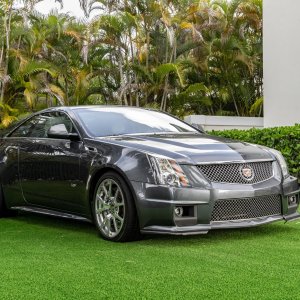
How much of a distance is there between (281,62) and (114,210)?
10698 millimetres

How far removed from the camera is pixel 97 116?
7.63 meters

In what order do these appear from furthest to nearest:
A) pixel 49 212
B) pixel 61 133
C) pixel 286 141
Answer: pixel 286 141 < pixel 49 212 < pixel 61 133

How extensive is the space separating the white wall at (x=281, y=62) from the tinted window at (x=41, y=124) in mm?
8914

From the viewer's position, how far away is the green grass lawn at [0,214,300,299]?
4539 millimetres

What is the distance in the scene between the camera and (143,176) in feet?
20.8

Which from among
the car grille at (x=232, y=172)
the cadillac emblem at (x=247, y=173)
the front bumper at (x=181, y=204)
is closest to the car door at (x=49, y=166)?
the front bumper at (x=181, y=204)

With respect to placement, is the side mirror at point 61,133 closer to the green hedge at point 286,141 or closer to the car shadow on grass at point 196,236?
the car shadow on grass at point 196,236

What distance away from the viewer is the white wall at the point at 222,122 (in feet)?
56.1

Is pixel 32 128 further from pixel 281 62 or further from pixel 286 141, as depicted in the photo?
pixel 281 62

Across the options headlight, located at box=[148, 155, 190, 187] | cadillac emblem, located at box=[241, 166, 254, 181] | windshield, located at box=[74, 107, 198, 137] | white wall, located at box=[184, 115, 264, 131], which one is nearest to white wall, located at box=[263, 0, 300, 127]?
white wall, located at box=[184, 115, 264, 131]

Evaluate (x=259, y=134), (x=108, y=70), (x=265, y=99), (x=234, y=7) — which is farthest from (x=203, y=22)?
(x=259, y=134)

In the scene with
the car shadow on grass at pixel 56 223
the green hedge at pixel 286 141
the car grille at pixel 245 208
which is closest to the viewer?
the car grille at pixel 245 208

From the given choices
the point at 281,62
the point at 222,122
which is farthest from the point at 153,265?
the point at 222,122

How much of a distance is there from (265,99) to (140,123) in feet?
32.7
